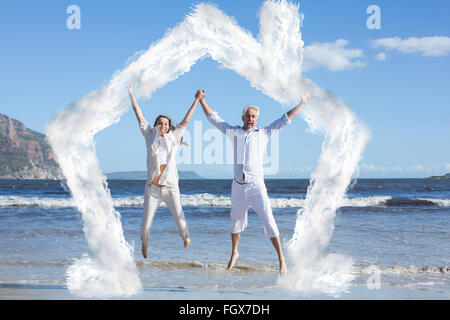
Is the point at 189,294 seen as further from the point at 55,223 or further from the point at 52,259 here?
the point at 55,223

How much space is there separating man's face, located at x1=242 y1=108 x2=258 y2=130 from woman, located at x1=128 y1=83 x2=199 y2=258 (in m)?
0.70

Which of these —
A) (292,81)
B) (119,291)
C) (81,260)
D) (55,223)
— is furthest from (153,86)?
(55,223)

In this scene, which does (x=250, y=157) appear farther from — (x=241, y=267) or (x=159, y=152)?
(x=241, y=267)

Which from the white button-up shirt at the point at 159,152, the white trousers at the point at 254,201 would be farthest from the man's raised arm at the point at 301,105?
the white button-up shirt at the point at 159,152

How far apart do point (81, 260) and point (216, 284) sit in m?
3.23

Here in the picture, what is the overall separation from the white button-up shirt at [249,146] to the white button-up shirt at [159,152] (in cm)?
63

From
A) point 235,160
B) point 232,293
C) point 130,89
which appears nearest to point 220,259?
point 232,293

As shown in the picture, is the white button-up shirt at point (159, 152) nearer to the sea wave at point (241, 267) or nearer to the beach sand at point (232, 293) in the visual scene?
the beach sand at point (232, 293)

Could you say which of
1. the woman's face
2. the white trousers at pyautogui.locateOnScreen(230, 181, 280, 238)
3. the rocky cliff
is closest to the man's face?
the white trousers at pyautogui.locateOnScreen(230, 181, 280, 238)

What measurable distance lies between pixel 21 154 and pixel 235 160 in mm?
128929

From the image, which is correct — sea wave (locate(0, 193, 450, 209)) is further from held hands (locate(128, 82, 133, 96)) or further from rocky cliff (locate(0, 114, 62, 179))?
rocky cliff (locate(0, 114, 62, 179))

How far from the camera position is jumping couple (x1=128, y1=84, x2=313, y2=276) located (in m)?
6.29

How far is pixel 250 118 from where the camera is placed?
20.7 ft
